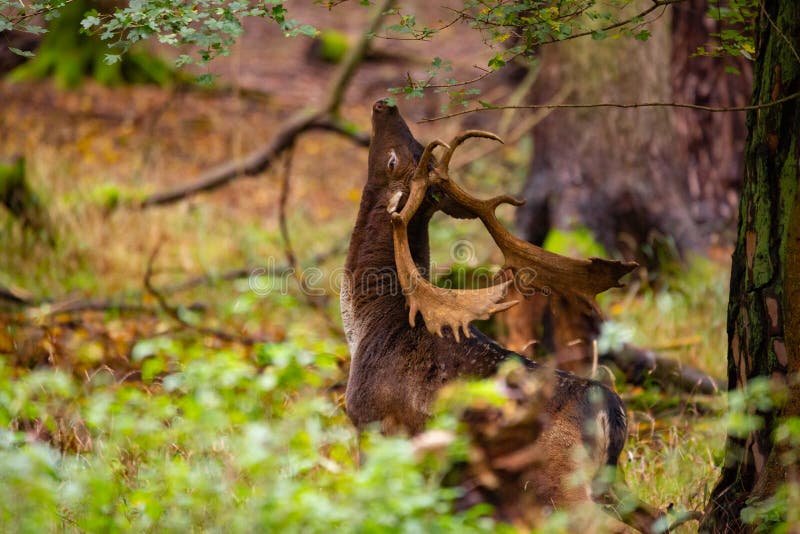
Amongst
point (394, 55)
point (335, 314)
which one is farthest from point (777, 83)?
point (394, 55)

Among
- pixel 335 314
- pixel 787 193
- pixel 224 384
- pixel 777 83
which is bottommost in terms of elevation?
pixel 335 314

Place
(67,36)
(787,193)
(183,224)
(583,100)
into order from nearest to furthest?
(787,193) < (583,100) < (183,224) < (67,36)

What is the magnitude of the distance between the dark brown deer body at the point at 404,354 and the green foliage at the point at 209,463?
0.29 meters

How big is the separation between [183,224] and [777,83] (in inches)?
275

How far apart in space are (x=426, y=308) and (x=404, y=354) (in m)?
0.32

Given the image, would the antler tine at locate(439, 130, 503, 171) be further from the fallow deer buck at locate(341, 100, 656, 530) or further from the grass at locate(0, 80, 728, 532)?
the grass at locate(0, 80, 728, 532)

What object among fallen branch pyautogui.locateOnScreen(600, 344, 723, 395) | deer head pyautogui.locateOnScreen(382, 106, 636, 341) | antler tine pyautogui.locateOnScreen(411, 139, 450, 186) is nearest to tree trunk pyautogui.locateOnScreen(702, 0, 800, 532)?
deer head pyautogui.locateOnScreen(382, 106, 636, 341)

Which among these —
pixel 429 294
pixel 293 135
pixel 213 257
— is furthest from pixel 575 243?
pixel 429 294

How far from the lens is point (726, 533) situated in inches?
130

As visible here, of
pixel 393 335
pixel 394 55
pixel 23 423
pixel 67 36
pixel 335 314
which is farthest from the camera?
pixel 394 55

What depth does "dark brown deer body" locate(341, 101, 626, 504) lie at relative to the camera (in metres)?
3.26

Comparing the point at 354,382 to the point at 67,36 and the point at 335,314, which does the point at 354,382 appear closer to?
the point at 335,314

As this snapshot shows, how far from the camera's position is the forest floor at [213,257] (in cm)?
525

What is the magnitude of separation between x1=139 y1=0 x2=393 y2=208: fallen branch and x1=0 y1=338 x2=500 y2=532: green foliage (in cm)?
387
